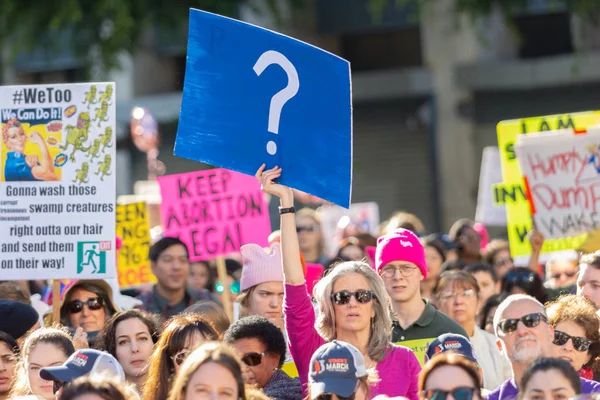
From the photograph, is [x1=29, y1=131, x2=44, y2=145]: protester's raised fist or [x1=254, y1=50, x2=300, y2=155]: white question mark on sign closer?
[x1=254, y1=50, x2=300, y2=155]: white question mark on sign

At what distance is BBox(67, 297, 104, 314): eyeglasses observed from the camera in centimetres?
783

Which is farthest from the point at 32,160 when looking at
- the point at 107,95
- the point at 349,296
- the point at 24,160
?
the point at 349,296

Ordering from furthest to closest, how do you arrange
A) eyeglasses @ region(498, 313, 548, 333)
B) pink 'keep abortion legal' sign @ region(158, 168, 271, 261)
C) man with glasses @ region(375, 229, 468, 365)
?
pink 'keep abortion legal' sign @ region(158, 168, 271, 261), man with glasses @ region(375, 229, 468, 365), eyeglasses @ region(498, 313, 548, 333)

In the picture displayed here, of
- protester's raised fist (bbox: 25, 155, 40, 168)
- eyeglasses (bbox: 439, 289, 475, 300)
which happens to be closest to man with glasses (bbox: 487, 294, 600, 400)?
eyeglasses (bbox: 439, 289, 475, 300)

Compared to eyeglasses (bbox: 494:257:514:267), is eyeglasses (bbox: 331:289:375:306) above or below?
below

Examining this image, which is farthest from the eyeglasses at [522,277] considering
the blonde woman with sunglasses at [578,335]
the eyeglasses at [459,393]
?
the eyeglasses at [459,393]

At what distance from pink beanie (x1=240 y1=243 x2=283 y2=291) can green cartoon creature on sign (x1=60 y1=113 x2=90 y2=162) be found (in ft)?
3.80

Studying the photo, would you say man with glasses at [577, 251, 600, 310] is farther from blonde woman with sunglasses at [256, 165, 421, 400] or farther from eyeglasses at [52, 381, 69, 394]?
eyeglasses at [52, 381, 69, 394]

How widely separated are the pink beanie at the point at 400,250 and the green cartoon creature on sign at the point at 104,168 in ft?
5.48

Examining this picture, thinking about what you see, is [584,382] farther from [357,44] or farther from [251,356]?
[357,44]

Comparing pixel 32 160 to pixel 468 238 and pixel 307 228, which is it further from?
pixel 468 238

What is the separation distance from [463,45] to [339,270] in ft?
44.1

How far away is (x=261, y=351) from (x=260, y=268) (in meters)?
1.14

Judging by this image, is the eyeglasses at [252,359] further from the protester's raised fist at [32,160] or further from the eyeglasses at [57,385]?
the protester's raised fist at [32,160]
